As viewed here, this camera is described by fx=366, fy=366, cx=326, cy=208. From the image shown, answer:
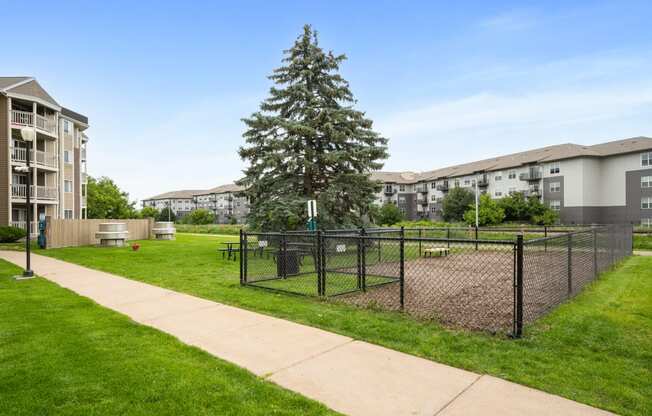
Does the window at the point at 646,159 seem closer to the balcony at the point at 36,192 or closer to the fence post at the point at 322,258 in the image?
the fence post at the point at 322,258

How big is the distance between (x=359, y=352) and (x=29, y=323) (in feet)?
16.6

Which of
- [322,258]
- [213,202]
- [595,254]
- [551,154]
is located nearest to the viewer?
[322,258]

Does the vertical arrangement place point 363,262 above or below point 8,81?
below

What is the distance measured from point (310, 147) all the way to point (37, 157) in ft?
76.3

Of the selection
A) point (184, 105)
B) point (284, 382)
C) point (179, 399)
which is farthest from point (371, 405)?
point (184, 105)

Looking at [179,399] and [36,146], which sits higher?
[36,146]

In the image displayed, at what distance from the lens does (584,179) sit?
1800 inches

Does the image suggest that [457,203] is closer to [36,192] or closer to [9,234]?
[36,192]

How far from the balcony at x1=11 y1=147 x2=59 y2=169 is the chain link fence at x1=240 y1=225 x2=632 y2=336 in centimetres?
2529

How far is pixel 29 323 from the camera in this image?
5582 mm

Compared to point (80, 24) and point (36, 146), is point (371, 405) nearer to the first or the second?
point (80, 24)

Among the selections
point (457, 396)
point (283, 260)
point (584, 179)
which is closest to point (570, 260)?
point (457, 396)

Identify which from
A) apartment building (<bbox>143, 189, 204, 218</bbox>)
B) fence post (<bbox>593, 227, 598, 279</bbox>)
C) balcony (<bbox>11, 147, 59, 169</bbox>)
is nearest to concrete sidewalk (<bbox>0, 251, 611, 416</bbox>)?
fence post (<bbox>593, 227, 598, 279</bbox>)

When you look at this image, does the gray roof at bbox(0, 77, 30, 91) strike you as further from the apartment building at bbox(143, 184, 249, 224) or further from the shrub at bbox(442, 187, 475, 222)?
the apartment building at bbox(143, 184, 249, 224)
